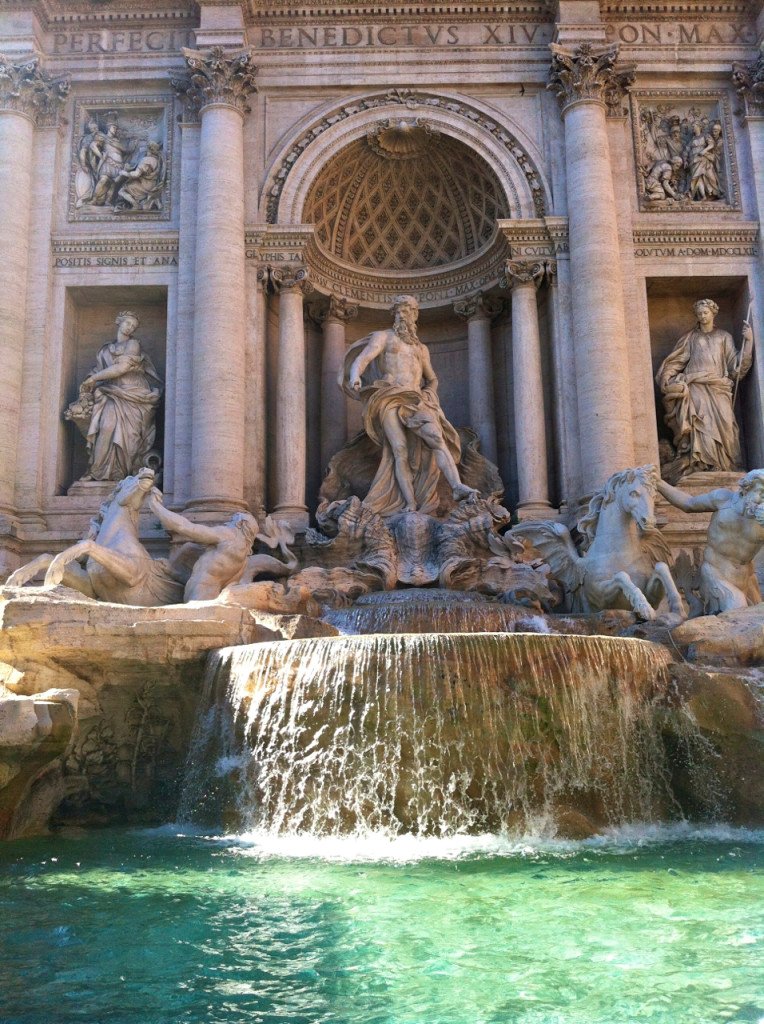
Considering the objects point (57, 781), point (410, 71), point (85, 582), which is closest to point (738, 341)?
point (410, 71)

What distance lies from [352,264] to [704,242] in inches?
240

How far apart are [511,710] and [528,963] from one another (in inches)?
139

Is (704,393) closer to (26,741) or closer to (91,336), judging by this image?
(91,336)

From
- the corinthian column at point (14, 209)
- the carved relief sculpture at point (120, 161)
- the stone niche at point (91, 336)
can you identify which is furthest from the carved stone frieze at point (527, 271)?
the corinthian column at point (14, 209)

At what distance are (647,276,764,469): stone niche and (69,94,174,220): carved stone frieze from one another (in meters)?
8.46

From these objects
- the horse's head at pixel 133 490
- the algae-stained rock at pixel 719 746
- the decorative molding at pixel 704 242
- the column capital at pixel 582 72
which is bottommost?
the algae-stained rock at pixel 719 746

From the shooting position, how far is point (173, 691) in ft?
30.4

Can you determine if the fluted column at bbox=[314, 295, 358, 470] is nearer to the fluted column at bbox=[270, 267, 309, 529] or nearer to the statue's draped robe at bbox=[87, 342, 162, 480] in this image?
the fluted column at bbox=[270, 267, 309, 529]

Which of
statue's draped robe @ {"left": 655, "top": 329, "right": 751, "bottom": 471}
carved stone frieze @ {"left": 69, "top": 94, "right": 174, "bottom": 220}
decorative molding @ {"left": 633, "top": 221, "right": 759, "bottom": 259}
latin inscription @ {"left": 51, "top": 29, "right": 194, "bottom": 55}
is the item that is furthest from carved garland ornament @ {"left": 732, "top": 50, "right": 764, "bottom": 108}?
carved stone frieze @ {"left": 69, "top": 94, "right": 174, "bottom": 220}

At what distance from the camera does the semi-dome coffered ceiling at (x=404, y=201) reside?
16.8 metres

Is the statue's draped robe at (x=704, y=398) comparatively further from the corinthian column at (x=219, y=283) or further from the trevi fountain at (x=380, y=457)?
the corinthian column at (x=219, y=283)

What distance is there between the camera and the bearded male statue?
1488 centimetres

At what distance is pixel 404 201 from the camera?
17.8 m

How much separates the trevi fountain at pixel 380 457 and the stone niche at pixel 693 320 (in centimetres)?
7
